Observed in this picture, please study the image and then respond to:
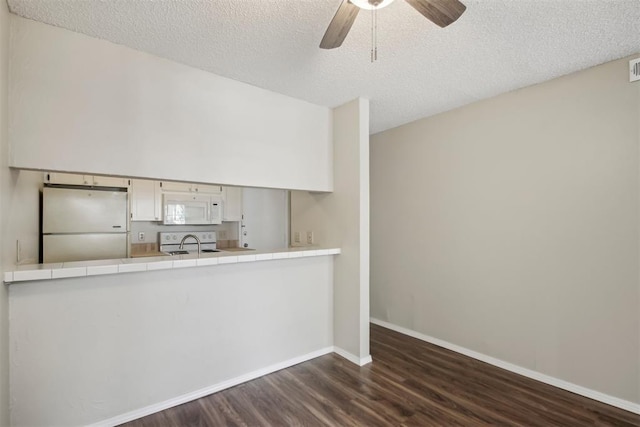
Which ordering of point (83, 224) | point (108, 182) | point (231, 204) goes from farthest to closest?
point (231, 204), point (108, 182), point (83, 224)

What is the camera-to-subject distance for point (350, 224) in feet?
9.47

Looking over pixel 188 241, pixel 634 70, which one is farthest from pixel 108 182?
pixel 634 70

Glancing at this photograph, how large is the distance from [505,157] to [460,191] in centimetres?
50

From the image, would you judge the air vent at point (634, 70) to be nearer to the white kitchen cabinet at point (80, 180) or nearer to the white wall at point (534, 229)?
the white wall at point (534, 229)

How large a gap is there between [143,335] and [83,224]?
214cm

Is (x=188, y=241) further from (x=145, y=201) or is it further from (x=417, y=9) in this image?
(x=417, y=9)

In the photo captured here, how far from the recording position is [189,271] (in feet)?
7.24

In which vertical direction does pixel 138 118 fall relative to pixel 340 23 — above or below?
below

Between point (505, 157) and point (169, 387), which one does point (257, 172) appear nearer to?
point (169, 387)

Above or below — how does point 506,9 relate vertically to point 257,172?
above

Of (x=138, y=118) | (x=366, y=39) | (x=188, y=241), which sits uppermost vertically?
(x=366, y=39)

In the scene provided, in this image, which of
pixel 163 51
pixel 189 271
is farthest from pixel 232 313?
pixel 163 51

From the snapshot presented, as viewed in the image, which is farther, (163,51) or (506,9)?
(163,51)

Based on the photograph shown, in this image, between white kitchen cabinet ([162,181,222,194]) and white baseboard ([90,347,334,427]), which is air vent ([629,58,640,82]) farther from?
white kitchen cabinet ([162,181,222,194])
